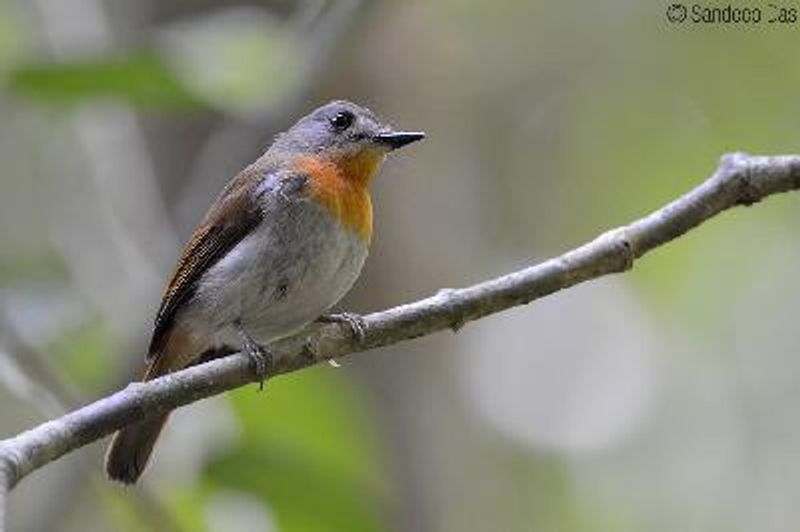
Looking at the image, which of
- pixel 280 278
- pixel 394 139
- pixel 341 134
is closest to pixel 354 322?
pixel 280 278

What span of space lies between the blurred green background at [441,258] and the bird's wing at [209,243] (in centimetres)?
18

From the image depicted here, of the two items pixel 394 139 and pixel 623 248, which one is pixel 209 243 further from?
pixel 623 248

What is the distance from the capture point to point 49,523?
3.88m

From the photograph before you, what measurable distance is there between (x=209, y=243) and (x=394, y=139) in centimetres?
63

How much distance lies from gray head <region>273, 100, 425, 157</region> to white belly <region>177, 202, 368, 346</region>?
17.2 inches

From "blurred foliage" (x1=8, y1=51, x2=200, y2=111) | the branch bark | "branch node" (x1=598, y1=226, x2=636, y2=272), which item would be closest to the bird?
"blurred foliage" (x1=8, y1=51, x2=200, y2=111)

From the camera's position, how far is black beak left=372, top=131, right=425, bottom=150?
14.4 ft

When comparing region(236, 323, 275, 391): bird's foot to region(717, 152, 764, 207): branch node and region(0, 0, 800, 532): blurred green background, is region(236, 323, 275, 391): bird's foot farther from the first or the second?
region(717, 152, 764, 207): branch node

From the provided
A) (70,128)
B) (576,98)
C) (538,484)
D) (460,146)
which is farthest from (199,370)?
(576,98)

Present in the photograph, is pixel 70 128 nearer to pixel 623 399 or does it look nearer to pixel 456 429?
pixel 456 429

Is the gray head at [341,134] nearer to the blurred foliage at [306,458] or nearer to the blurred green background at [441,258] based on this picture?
the blurred green background at [441,258]

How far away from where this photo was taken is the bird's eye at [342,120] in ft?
15.5

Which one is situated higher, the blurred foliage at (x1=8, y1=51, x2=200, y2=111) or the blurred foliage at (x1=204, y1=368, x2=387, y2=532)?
the blurred foliage at (x1=8, y1=51, x2=200, y2=111)

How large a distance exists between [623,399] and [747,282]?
3.59ft
